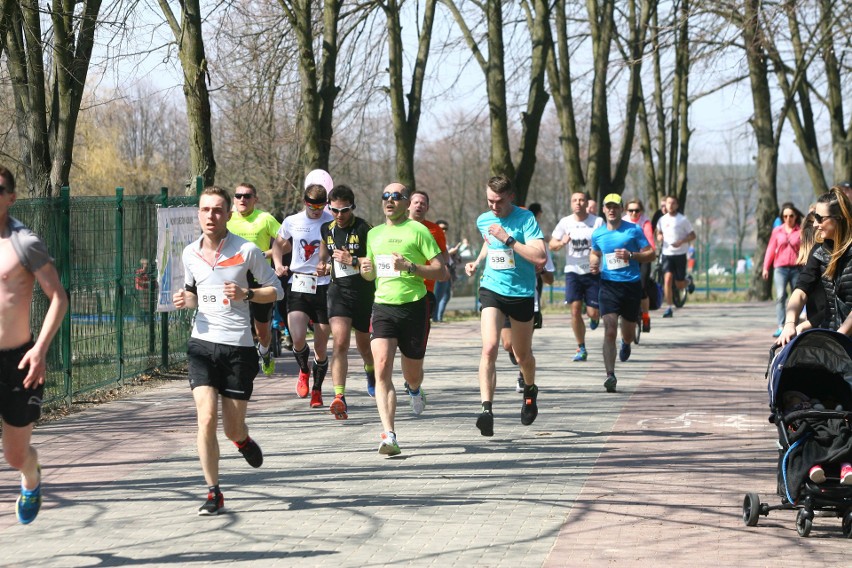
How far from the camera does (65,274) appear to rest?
11945 millimetres

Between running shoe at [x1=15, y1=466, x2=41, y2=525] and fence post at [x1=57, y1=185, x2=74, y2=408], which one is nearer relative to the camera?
running shoe at [x1=15, y1=466, x2=41, y2=525]

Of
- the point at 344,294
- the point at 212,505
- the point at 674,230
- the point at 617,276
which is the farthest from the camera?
the point at 674,230

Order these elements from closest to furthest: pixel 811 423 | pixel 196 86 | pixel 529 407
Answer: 1. pixel 811 423
2. pixel 529 407
3. pixel 196 86

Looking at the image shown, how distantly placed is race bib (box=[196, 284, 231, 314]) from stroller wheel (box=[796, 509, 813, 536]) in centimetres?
337

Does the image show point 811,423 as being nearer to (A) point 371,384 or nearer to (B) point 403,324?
(B) point 403,324

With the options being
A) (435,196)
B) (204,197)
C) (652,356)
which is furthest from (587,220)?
(435,196)

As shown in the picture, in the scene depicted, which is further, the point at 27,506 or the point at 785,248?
the point at 785,248

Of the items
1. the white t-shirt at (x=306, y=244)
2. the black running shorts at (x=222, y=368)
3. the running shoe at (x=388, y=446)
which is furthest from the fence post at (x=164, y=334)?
the black running shorts at (x=222, y=368)

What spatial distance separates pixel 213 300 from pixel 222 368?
41 centimetres

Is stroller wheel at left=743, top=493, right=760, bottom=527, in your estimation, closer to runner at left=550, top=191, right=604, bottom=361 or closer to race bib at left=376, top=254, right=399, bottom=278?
race bib at left=376, top=254, right=399, bottom=278

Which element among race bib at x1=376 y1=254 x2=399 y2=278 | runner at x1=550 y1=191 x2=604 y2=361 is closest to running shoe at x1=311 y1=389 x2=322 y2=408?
race bib at x1=376 y1=254 x2=399 y2=278

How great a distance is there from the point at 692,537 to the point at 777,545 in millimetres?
435

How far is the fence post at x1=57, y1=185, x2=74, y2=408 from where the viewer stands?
11.9m

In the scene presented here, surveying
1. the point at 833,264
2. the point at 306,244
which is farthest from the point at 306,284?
the point at 833,264
